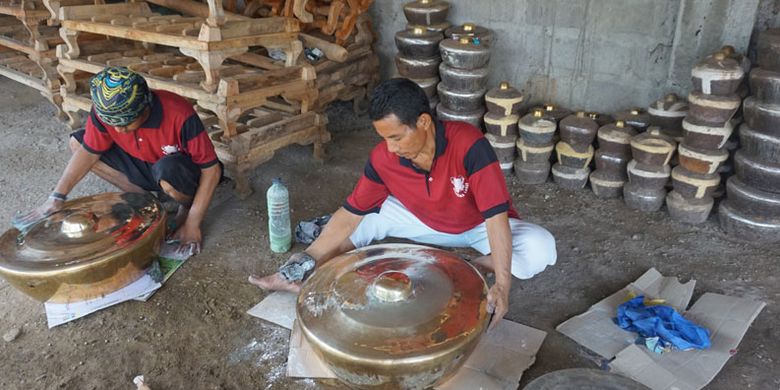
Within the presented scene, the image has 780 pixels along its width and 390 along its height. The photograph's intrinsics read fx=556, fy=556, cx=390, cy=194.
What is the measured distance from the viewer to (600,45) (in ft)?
13.2

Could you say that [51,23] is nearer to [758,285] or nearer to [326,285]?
[326,285]

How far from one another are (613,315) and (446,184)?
106 centimetres

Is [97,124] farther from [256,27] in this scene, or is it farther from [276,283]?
[276,283]

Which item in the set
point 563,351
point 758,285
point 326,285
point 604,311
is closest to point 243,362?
point 326,285

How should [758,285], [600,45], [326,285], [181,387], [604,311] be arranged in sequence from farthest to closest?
[600,45] < [758,285] < [604,311] < [181,387] < [326,285]

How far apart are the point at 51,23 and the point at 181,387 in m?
4.24

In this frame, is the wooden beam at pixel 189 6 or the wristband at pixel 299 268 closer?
the wristband at pixel 299 268

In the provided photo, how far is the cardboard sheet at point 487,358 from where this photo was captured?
2279mm

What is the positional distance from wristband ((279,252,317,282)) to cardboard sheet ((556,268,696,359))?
4.09ft

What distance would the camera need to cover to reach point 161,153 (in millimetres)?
3273

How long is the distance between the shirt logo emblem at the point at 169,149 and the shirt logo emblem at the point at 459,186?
1.71 metres

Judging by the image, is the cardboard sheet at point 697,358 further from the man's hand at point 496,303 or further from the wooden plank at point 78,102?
the wooden plank at point 78,102

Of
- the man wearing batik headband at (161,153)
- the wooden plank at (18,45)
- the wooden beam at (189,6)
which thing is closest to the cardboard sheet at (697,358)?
the man wearing batik headband at (161,153)

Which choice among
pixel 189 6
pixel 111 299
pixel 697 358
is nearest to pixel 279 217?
pixel 111 299
